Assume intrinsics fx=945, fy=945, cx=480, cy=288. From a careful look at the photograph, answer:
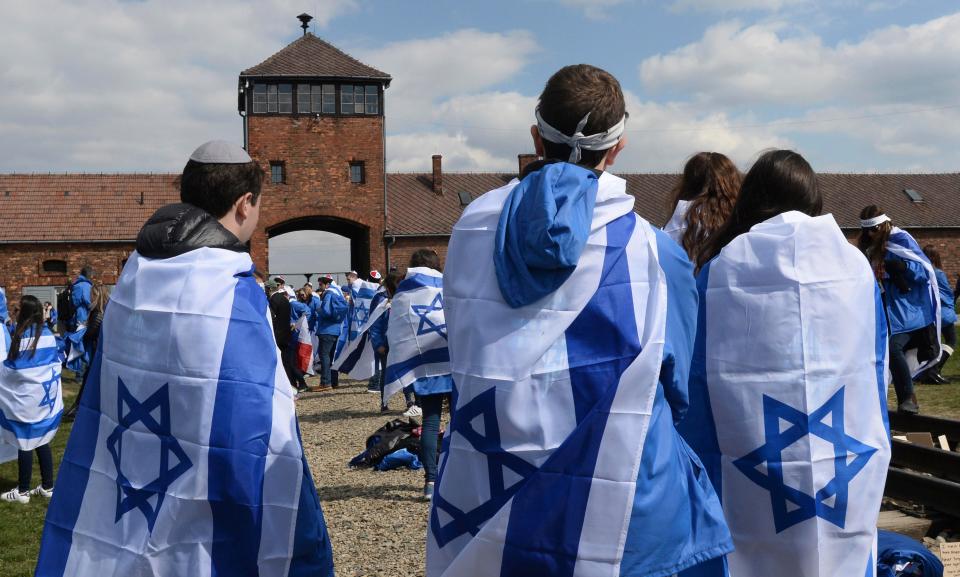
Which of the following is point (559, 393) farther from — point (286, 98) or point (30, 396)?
point (286, 98)

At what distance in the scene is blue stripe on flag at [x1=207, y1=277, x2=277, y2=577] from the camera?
2.62 metres

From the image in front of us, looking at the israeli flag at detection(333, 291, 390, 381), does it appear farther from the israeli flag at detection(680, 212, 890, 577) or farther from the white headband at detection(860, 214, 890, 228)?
the israeli flag at detection(680, 212, 890, 577)

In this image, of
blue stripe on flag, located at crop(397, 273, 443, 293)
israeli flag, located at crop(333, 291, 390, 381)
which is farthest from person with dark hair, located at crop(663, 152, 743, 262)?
israeli flag, located at crop(333, 291, 390, 381)

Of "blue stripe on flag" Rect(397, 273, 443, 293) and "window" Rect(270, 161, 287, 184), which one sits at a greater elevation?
"window" Rect(270, 161, 287, 184)

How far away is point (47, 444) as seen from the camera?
821 cm

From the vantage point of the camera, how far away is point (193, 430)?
2.65 m

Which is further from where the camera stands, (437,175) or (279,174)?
(437,175)

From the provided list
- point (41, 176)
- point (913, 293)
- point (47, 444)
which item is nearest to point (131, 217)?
point (41, 176)

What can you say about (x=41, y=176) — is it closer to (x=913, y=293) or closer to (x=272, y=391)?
(x=913, y=293)

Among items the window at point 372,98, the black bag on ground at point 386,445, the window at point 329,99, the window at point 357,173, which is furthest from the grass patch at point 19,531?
the window at point 372,98

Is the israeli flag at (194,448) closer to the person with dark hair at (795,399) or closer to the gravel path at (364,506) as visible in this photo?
the person with dark hair at (795,399)

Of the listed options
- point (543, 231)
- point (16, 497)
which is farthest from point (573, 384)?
point (16, 497)

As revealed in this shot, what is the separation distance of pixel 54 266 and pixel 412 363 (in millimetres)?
32607

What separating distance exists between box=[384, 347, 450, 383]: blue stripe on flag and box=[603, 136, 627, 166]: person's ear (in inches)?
202
